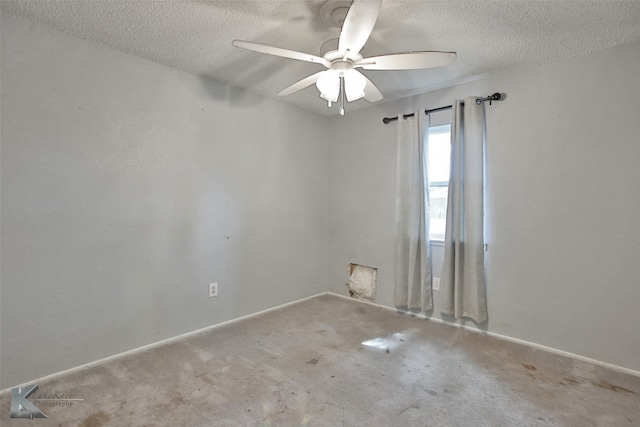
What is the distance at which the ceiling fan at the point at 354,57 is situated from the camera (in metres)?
1.28

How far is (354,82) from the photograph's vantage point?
1776 mm

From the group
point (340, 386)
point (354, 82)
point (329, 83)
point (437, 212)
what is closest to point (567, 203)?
point (437, 212)

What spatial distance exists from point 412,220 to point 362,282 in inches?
37.6

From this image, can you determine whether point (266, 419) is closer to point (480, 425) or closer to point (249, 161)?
point (480, 425)

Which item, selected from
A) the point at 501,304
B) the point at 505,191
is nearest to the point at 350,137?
the point at 505,191

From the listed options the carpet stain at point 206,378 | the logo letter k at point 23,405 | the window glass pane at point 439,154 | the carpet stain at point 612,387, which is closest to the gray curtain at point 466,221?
the window glass pane at point 439,154

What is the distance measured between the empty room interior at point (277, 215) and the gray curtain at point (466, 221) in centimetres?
2

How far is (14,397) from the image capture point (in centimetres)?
171

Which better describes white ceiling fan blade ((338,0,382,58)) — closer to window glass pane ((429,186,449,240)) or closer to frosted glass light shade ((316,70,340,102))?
frosted glass light shade ((316,70,340,102))

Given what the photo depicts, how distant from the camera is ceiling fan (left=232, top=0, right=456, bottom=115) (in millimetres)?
1281

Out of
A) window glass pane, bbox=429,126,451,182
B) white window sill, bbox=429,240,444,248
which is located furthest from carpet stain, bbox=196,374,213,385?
window glass pane, bbox=429,126,451,182

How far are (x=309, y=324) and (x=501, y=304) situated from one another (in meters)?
1.63

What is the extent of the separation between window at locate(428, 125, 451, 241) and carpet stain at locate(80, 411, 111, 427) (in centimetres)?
266

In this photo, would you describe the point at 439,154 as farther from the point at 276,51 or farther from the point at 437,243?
the point at 276,51
